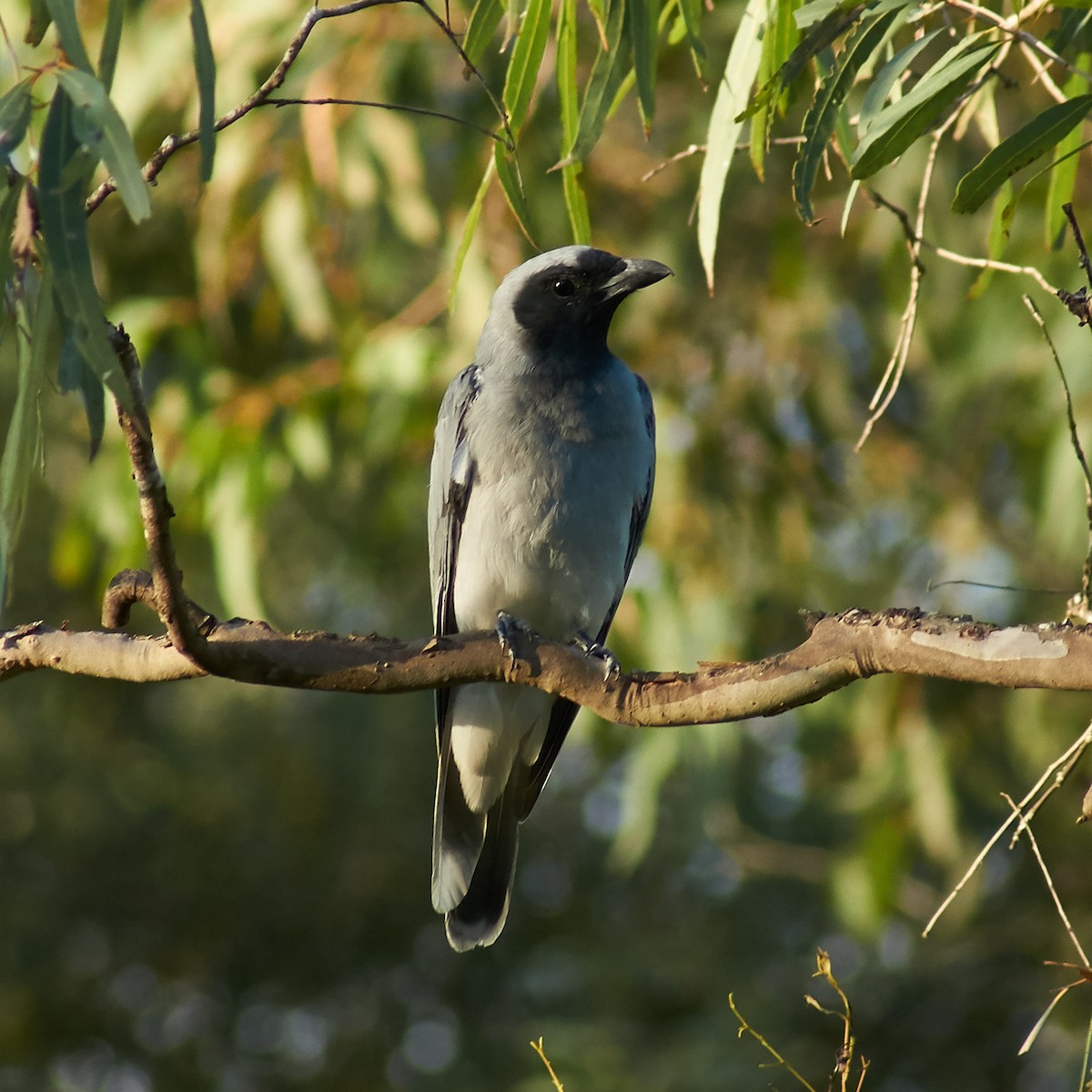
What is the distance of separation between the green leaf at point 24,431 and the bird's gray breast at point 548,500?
2.06m

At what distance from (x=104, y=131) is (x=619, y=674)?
4.28 feet

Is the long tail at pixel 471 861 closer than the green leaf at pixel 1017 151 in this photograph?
No

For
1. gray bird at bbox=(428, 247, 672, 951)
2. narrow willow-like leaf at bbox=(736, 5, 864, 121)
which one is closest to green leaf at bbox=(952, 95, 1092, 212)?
narrow willow-like leaf at bbox=(736, 5, 864, 121)

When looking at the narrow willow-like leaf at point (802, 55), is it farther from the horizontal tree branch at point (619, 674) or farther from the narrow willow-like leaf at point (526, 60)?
the horizontal tree branch at point (619, 674)

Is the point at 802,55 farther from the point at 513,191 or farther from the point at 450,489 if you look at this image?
the point at 450,489

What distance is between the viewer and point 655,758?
5.79 metres

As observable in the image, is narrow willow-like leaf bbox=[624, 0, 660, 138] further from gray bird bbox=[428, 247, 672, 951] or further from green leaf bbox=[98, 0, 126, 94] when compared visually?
gray bird bbox=[428, 247, 672, 951]

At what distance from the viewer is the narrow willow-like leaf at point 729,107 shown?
9.62 feet

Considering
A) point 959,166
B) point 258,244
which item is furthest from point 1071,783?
point 258,244

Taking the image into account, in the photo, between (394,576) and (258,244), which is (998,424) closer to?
(258,244)

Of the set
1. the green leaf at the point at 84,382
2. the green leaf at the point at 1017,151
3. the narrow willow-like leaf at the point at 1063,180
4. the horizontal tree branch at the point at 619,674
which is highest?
the green leaf at the point at 1017,151

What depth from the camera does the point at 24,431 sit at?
204cm

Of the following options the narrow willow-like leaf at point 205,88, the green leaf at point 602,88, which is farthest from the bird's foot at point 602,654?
the narrow willow-like leaf at point 205,88

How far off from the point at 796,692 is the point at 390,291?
4.98 m
